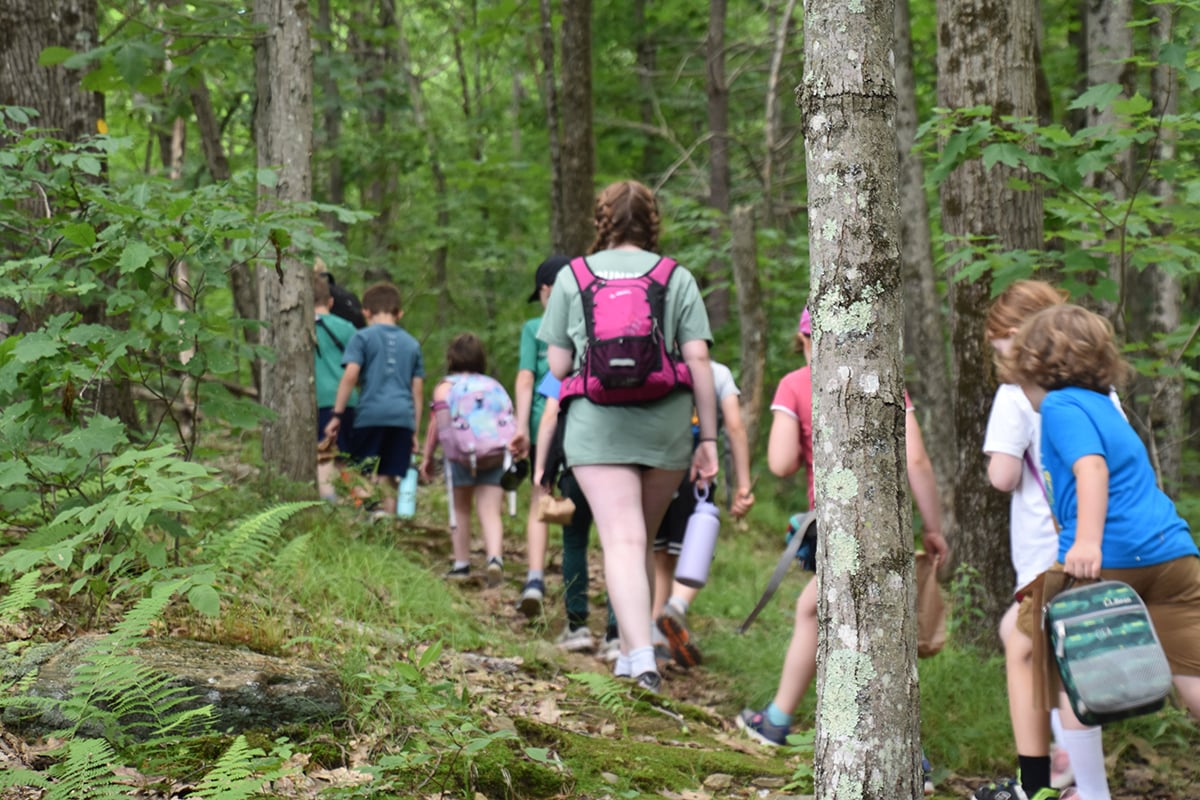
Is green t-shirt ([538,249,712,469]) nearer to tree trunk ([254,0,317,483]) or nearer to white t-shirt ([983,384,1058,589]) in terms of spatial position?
white t-shirt ([983,384,1058,589])

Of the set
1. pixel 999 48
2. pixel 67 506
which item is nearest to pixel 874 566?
pixel 67 506

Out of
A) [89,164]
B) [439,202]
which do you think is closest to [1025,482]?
[89,164]

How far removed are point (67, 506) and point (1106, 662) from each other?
12.6ft

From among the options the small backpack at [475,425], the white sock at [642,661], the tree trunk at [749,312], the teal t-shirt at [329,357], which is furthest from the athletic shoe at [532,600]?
the tree trunk at [749,312]

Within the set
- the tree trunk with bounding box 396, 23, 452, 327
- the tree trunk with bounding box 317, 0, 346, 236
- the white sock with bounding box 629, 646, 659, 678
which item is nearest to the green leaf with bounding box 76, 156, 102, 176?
the white sock with bounding box 629, 646, 659, 678

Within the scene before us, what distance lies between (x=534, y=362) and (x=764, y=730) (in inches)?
117

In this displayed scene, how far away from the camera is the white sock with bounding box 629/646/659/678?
5.01 m

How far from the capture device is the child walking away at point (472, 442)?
25.2 ft

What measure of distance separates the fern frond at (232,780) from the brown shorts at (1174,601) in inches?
108

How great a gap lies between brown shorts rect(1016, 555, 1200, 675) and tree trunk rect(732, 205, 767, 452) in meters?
7.38

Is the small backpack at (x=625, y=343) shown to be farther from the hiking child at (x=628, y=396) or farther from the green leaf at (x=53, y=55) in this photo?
the green leaf at (x=53, y=55)

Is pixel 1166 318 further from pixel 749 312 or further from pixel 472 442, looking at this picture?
pixel 472 442

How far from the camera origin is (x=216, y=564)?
4176mm

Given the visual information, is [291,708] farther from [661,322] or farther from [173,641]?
[661,322]
